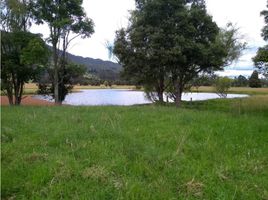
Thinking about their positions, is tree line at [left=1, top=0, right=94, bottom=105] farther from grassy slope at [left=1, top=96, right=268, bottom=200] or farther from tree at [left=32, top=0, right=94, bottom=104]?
grassy slope at [left=1, top=96, right=268, bottom=200]

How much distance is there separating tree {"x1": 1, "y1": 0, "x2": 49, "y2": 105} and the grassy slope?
22.6 meters

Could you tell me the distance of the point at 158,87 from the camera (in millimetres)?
38969

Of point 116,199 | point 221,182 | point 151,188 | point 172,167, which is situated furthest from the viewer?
point 172,167

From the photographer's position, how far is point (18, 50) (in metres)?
35.4

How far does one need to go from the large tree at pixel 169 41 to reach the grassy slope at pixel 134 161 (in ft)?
59.4

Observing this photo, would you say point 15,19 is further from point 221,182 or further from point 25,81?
point 221,182

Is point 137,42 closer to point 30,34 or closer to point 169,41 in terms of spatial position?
point 169,41

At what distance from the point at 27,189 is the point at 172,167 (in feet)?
9.10

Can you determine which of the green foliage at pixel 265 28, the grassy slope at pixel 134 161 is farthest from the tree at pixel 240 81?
the grassy slope at pixel 134 161

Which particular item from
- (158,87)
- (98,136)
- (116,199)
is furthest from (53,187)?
(158,87)

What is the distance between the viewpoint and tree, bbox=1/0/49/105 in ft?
108

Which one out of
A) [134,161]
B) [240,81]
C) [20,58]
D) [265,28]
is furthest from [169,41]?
[240,81]

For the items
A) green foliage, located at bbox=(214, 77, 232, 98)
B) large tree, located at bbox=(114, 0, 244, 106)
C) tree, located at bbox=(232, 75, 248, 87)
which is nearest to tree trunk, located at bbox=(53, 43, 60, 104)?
large tree, located at bbox=(114, 0, 244, 106)

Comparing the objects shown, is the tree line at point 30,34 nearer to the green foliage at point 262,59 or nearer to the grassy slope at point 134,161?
the green foliage at point 262,59
